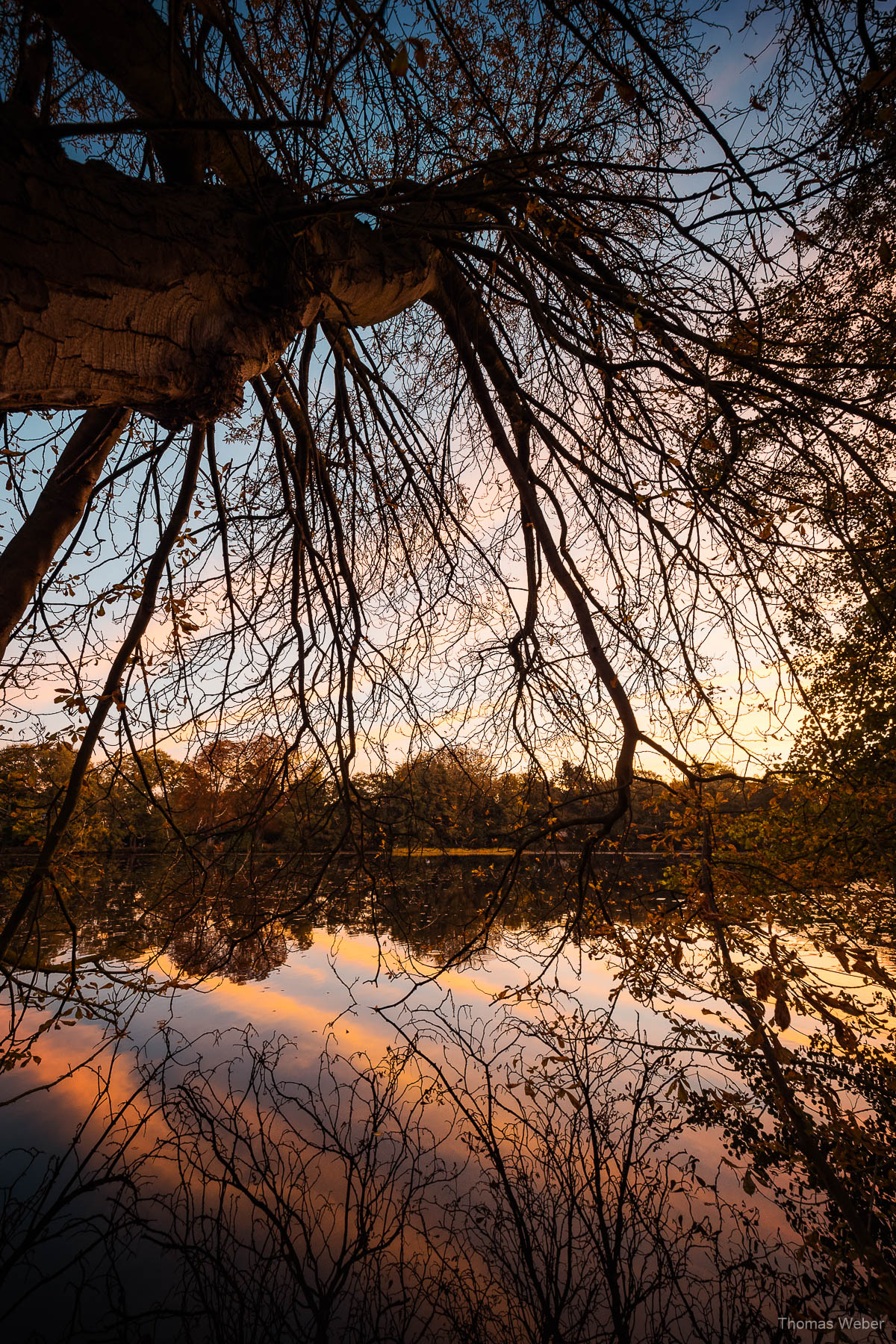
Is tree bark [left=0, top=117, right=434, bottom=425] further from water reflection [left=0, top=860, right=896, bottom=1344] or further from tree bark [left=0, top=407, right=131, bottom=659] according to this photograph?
water reflection [left=0, top=860, right=896, bottom=1344]

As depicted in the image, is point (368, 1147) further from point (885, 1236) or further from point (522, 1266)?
point (885, 1236)

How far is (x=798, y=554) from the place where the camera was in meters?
2.40

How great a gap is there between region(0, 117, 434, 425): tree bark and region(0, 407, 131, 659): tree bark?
1054mm

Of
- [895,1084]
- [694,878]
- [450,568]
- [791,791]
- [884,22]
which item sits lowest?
[895,1084]

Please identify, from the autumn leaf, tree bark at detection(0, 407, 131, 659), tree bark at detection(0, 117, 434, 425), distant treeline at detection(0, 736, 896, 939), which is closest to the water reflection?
distant treeline at detection(0, 736, 896, 939)

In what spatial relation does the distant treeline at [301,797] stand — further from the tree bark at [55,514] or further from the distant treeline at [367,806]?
the tree bark at [55,514]

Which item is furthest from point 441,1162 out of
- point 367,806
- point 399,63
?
point 399,63

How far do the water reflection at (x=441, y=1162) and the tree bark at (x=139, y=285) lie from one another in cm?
178

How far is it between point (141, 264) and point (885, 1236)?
3.68 meters

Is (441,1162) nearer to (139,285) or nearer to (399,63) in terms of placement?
(139,285)

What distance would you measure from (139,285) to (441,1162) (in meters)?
3.14

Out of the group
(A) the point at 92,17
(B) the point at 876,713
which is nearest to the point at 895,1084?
(A) the point at 92,17

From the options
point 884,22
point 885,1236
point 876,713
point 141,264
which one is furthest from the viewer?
point 876,713

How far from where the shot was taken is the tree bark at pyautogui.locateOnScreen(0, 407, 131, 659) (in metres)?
2.06
